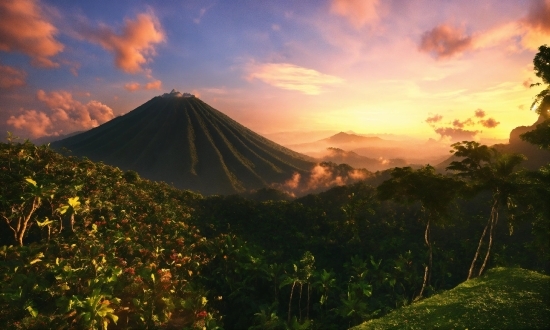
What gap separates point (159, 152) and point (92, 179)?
518 ft

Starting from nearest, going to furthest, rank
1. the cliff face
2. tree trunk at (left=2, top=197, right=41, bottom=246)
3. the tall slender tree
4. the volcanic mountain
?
1. tree trunk at (left=2, top=197, right=41, bottom=246)
2. the tall slender tree
3. the cliff face
4. the volcanic mountain

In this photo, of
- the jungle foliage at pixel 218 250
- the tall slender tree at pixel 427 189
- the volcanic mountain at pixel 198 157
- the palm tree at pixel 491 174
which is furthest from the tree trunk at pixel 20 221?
the volcanic mountain at pixel 198 157

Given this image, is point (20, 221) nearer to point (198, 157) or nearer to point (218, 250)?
point (218, 250)

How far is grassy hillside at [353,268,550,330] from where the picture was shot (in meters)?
10.8

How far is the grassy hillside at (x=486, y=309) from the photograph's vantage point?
1081 centimetres

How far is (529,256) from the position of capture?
30.2 m

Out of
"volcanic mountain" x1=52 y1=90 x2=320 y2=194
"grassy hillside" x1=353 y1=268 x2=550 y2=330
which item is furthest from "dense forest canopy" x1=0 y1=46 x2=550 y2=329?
"volcanic mountain" x1=52 y1=90 x2=320 y2=194

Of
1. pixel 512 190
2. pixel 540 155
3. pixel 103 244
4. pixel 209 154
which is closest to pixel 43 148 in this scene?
pixel 103 244

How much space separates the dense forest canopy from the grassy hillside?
4.00 metres

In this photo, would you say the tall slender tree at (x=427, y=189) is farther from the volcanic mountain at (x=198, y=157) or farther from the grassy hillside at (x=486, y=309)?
the volcanic mountain at (x=198, y=157)

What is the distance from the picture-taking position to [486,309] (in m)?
12.0

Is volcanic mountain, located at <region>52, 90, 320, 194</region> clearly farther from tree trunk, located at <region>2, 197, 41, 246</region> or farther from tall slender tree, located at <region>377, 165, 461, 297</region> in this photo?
tall slender tree, located at <region>377, 165, 461, 297</region>

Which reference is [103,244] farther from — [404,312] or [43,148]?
[404,312]

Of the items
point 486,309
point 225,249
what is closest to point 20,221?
point 225,249
